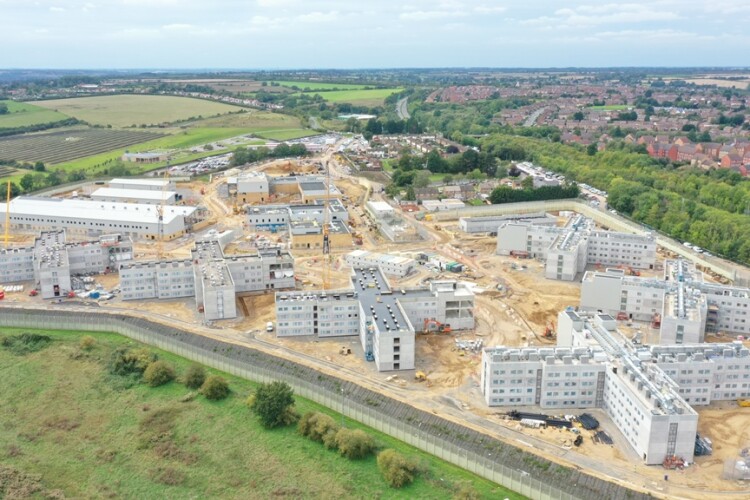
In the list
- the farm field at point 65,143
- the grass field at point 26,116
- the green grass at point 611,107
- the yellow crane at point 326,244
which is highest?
the green grass at point 611,107

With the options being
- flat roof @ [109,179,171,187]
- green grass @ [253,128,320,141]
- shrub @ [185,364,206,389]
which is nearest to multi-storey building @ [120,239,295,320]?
shrub @ [185,364,206,389]

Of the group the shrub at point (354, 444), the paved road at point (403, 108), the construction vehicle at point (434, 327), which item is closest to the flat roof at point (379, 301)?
the construction vehicle at point (434, 327)

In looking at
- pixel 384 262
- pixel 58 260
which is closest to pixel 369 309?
pixel 384 262

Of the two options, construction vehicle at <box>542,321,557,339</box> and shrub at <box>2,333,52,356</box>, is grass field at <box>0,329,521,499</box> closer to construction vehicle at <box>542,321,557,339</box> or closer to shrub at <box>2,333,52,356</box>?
shrub at <box>2,333,52,356</box>

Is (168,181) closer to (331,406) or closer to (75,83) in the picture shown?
(331,406)

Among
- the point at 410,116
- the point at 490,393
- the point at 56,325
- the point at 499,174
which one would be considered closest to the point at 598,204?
the point at 499,174

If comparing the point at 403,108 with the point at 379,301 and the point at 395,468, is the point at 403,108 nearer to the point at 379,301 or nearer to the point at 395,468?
the point at 379,301

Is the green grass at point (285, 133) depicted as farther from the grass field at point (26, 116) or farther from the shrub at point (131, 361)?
the shrub at point (131, 361)
